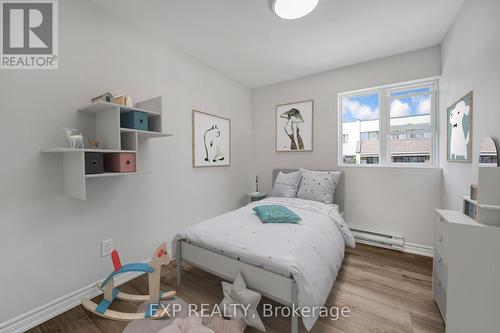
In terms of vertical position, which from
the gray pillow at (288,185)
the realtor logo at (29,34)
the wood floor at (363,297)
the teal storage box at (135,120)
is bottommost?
the wood floor at (363,297)

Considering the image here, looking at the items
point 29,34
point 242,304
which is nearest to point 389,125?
point 242,304

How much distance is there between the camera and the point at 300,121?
3.29 m

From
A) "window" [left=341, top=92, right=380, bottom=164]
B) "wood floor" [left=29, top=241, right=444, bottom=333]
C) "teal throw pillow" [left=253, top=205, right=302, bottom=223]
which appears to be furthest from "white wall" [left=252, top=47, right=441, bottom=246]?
"teal throw pillow" [left=253, top=205, right=302, bottom=223]

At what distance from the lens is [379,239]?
2.66 meters

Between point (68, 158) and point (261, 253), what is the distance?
62.9 inches

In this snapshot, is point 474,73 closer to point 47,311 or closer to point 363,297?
point 363,297

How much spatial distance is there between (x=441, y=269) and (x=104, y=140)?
2808 mm

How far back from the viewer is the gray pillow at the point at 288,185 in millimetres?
2941

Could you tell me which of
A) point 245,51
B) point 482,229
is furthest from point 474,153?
point 245,51

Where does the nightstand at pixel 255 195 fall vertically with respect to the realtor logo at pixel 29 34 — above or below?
below

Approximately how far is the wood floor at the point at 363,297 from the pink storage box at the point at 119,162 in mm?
1092

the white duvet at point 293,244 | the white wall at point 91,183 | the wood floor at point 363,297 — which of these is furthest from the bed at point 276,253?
the white wall at point 91,183

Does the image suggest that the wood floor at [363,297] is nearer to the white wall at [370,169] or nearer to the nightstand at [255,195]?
the white wall at [370,169]

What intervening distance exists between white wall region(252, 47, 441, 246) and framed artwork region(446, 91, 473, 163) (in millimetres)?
529
